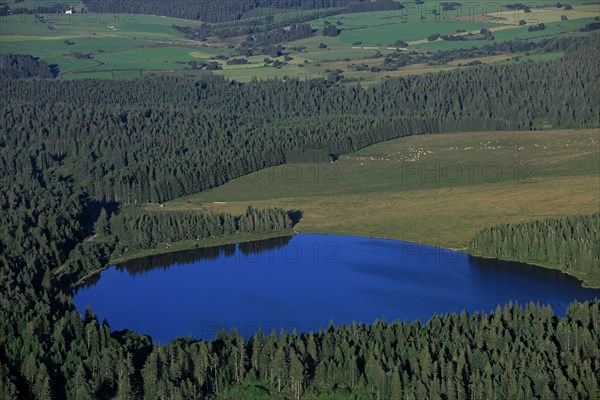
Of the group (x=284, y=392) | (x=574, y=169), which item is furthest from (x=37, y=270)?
(x=574, y=169)

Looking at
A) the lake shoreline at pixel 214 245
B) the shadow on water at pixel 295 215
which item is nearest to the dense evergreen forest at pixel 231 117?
the shadow on water at pixel 295 215

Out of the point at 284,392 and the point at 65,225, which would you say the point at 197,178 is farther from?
the point at 284,392

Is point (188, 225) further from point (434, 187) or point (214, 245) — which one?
point (434, 187)

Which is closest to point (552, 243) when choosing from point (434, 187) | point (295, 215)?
point (295, 215)

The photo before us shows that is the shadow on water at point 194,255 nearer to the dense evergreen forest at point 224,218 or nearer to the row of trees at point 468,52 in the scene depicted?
the dense evergreen forest at point 224,218

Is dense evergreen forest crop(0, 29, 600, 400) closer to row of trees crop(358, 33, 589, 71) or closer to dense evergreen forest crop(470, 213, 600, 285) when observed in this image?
dense evergreen forest crop(470, 213, 600, 285)

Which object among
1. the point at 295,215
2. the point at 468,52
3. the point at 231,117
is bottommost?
the point at 295,215

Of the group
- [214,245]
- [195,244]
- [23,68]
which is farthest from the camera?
[23,68]
